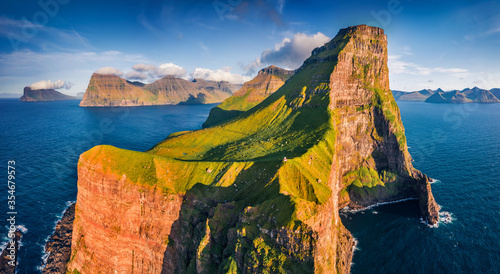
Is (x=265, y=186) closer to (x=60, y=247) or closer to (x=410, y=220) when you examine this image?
(x=410, y=220)

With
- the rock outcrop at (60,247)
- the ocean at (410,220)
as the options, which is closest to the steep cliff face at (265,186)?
the rock outcrop at (60,247)

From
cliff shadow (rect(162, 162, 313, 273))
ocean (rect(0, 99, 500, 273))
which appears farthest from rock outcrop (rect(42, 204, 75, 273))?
cliff shadow (rect(162, 162, 313, 273))

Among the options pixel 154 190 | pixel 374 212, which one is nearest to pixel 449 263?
pixel 374 212

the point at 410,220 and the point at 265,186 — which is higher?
the point at 265,186

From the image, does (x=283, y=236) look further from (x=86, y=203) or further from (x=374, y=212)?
(x=374, y=212)

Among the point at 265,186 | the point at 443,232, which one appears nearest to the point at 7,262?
the point at 265,186

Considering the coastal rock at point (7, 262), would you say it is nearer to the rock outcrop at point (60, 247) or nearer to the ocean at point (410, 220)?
the ocean at point (410, 220)
